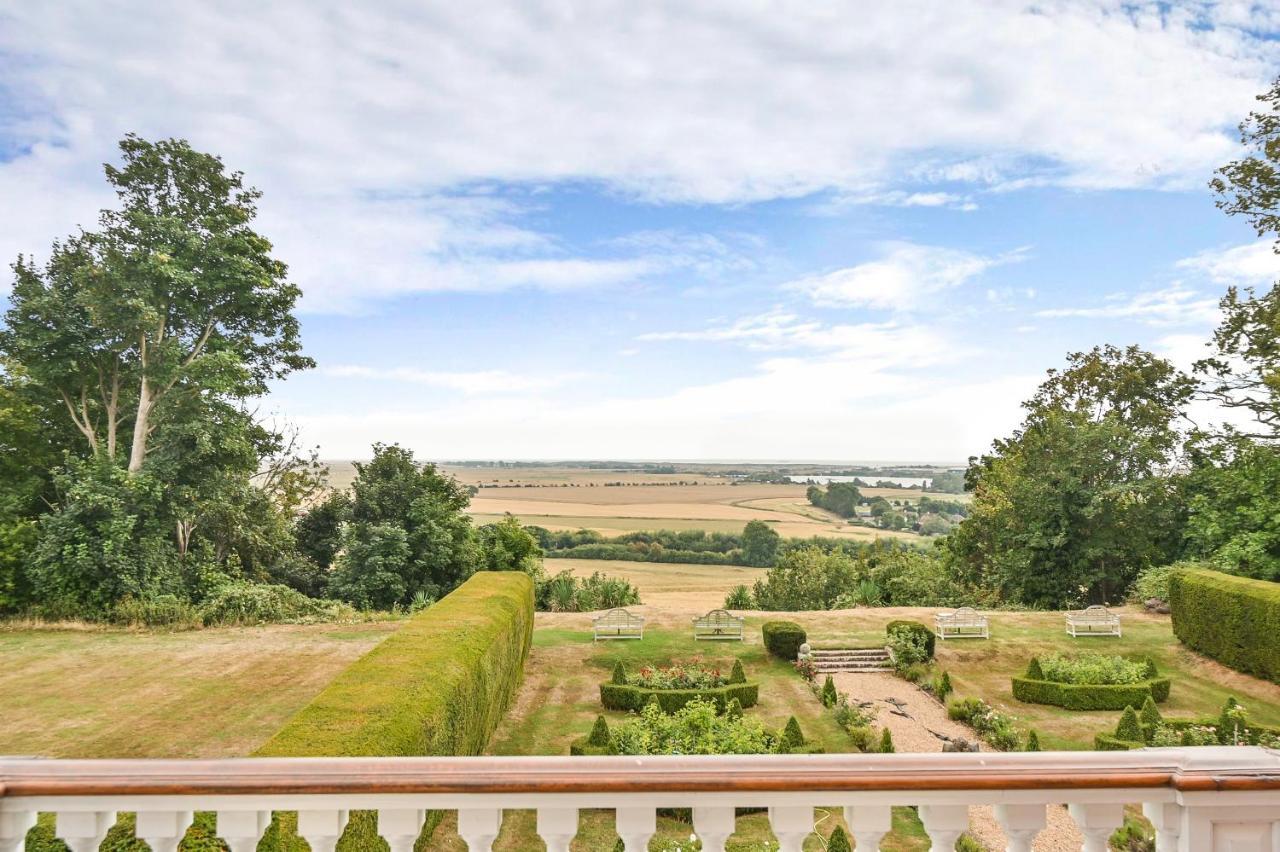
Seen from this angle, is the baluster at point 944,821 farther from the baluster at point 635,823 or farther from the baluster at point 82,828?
the baluster at point 82,828

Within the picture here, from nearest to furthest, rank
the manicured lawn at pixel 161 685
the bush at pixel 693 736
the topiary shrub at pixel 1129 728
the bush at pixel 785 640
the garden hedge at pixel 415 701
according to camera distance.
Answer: the garden hedge at pixel 415 701 < the bush at pixel 693 736 < the manicured lawn at pixel 161 685 < the topiary shrub at pixel 1129 728 < the bush at pixel 785 640

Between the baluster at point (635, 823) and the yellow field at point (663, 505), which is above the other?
the baluster at point (635, 823)

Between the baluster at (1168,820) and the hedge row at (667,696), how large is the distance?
40.7 feet

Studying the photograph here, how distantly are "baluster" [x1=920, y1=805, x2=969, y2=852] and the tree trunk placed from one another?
986 inches

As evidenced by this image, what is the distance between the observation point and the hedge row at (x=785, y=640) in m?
18.1

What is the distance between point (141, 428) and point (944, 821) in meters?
25.8

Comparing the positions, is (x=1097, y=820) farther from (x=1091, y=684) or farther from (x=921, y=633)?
(x=921, y=633)

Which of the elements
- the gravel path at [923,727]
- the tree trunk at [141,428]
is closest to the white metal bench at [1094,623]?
the gravel path at [923,727]

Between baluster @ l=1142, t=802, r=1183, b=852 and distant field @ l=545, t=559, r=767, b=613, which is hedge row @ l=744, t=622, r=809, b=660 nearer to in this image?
distant field @ l=545, t=559, r=767, b=613

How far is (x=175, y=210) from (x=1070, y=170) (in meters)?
27.6

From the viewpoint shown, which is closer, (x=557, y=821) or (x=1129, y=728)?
(x=557, y=821)

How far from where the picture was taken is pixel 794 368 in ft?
100

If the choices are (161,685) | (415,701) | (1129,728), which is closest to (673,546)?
(161,685)

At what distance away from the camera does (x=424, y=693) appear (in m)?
7.12
